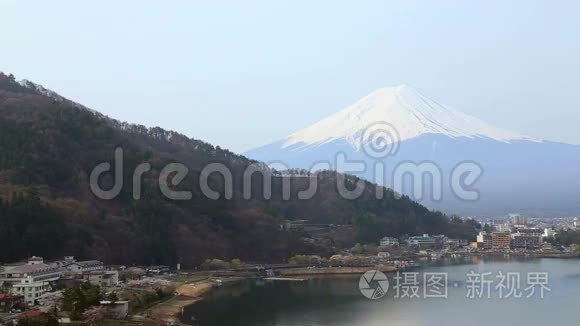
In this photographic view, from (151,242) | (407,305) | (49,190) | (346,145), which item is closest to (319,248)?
(151,242)

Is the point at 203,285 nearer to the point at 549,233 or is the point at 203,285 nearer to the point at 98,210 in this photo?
the point at 98,210

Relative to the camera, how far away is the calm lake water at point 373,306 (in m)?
13.0

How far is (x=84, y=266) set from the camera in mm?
16766

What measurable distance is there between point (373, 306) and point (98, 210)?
934 cm

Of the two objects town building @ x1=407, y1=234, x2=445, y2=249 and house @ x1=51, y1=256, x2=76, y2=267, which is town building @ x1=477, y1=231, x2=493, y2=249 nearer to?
town building @ x1=407, y1=234, x2=445, y2=249

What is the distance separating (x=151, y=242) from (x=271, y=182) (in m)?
13.4

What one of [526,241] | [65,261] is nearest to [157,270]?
[65,261]

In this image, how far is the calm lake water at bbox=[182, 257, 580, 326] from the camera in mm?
12953

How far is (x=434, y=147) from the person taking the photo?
229 feet

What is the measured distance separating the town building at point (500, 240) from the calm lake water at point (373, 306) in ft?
38.1

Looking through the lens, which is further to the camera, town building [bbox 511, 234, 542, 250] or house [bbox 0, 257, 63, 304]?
town building [bbox 511, 234, 542, 250]

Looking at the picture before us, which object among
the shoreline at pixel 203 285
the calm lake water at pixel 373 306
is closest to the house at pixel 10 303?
the shoreline at pixel 203 285

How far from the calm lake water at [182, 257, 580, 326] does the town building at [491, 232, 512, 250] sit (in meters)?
11.6

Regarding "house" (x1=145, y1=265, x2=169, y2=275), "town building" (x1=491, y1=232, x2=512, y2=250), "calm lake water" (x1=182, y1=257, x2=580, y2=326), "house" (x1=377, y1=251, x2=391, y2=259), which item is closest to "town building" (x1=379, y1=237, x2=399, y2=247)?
"house" (x1=377, y1=251, x2=391, y2=259)
